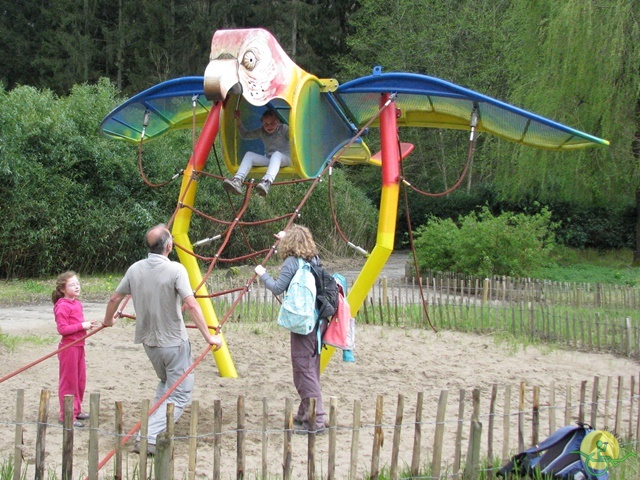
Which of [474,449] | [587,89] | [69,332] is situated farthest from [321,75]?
[474,449]

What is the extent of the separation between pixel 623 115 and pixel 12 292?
44.0 ft

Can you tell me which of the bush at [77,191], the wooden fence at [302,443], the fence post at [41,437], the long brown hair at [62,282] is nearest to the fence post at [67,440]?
the wooden fence at [302,443]

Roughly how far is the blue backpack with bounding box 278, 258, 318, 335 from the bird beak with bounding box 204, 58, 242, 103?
151cm

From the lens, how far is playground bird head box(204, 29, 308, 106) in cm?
537

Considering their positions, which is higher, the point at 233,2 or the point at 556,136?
the point at 233,2

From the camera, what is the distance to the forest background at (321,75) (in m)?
15.6

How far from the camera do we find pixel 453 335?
890 cm

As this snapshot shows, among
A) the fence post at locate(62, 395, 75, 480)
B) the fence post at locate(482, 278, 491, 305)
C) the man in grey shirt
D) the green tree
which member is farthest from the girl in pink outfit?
the green tree

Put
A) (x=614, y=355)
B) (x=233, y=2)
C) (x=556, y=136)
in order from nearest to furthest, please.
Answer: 1. (x=556, y=136)
2. (x=614, y=355)
3. (x=233, y=2)

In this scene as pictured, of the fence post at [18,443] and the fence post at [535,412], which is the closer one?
the fence post at [18,443]

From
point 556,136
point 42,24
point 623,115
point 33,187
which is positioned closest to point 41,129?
point 33,187

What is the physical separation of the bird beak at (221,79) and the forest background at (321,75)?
2.29 metres

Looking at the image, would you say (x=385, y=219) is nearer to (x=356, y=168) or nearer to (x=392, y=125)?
(x=392, y=125)

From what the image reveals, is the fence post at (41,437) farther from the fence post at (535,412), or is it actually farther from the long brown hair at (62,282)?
the fence post at (535,412)
